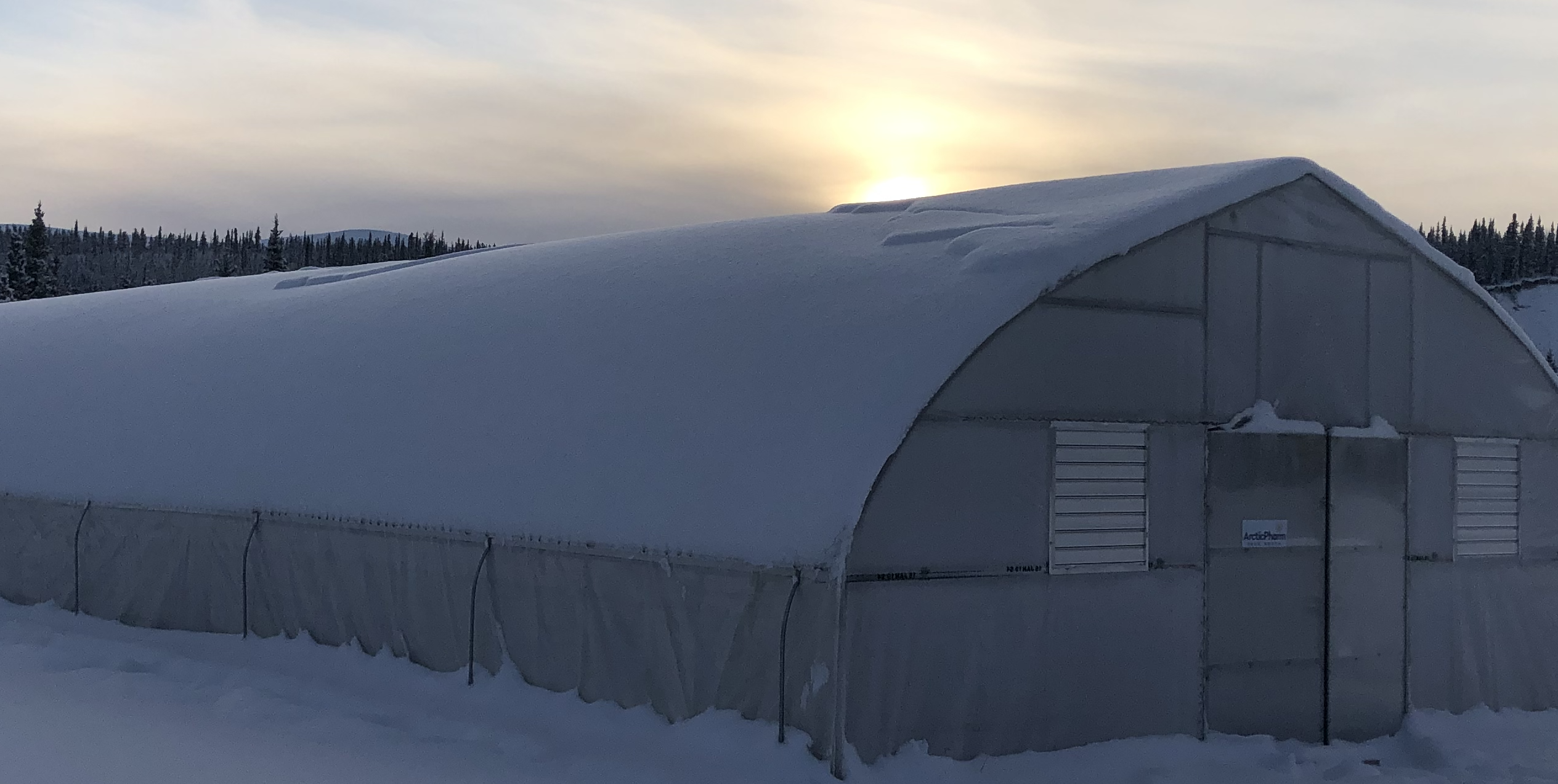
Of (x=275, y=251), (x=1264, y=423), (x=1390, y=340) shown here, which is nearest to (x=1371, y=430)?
(x=1390, y=340)

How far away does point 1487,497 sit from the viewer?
44.3 feet

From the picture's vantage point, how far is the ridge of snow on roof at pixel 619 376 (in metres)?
10.4

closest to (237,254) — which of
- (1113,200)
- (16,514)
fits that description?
(16,514)

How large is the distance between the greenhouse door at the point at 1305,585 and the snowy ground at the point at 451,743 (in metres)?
0.32

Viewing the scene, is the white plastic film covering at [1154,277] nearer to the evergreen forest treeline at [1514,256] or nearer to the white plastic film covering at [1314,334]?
the white plastic film covering at [1314,334]

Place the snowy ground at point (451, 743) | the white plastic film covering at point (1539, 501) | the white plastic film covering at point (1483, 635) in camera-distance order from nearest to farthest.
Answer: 1. the snowy ground at point (451, 743)
2. the white plastic film covering at point (1483, 635)
3. the white plastic film covering at point (1539, 501)

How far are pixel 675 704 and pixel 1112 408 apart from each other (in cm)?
405

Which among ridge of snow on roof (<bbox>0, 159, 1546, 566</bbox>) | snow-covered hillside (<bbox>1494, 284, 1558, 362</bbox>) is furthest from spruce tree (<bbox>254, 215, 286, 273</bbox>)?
snow-covered hillside (<bbox>1494, 284, 1558, 362</bbox>)

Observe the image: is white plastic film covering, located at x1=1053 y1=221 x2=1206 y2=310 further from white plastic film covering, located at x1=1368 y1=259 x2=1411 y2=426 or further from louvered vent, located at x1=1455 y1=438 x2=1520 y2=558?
louvered vent, located at x1=1455 y1=438 x2=1520 y2=558

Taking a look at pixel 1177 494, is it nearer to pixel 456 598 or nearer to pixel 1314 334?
pixel 1314 334

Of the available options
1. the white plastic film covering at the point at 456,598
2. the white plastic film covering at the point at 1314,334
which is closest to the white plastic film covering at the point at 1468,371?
the white plastic film covering at the point at 1314,334

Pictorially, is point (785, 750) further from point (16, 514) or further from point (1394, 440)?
point (16, 514)

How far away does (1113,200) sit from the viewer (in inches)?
472

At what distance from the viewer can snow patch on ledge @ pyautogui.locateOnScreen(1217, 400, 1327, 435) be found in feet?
38.3
